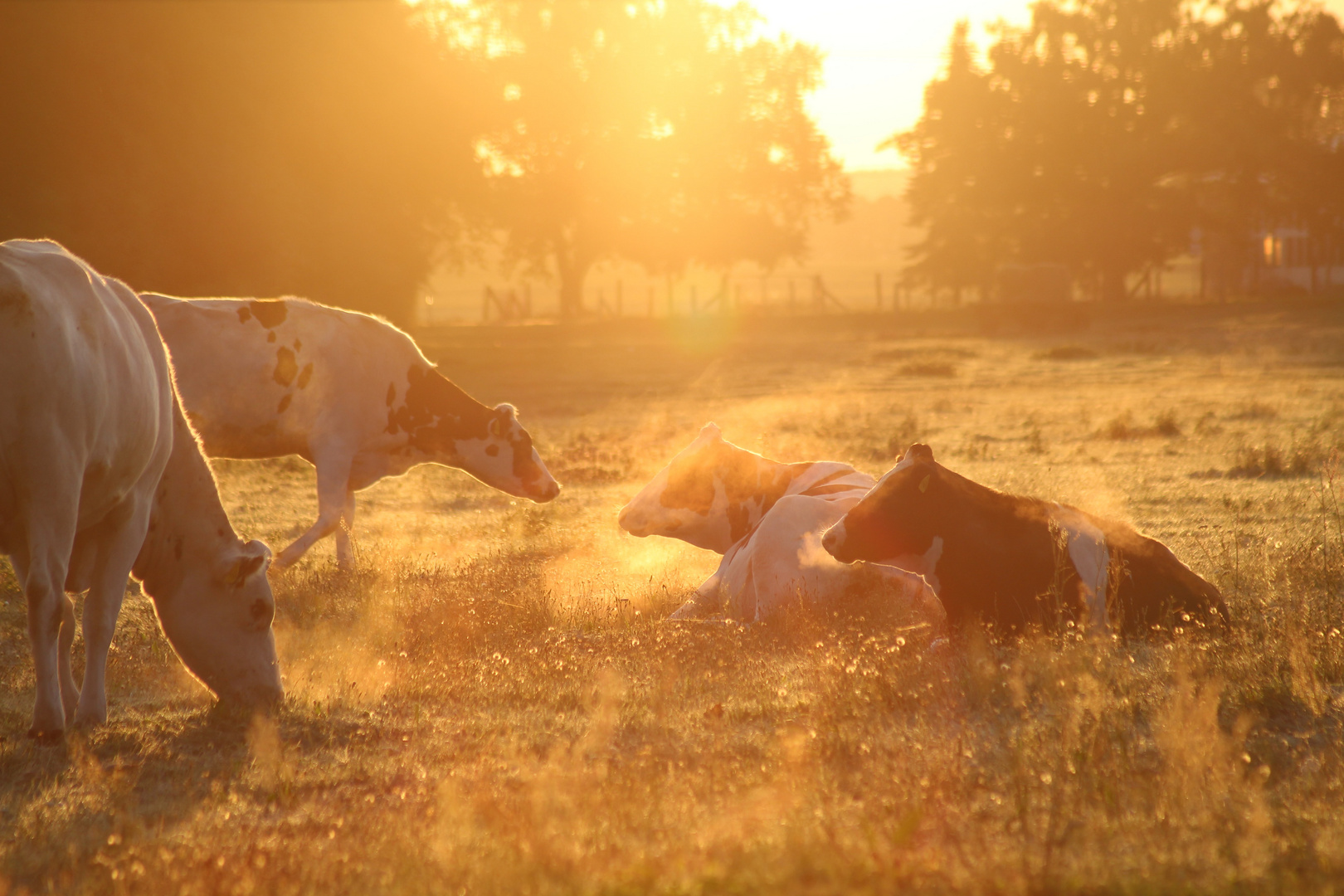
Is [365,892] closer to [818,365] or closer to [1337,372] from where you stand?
[1337,372]

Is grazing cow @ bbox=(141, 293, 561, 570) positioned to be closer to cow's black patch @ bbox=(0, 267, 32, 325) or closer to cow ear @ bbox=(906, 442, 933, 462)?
cow ear @ bbox=(906, 442, 933, 462)

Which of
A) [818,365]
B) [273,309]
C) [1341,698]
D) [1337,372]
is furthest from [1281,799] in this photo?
[818,365]

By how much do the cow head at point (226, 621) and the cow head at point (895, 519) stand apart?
2.66m

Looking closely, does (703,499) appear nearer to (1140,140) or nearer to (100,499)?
(100,499)

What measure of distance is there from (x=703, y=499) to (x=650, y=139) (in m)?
46.1

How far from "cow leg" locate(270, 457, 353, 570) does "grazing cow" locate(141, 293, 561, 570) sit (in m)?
0.01

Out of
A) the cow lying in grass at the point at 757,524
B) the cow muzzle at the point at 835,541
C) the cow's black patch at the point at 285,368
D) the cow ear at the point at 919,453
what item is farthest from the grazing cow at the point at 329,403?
the cow ear at the point at 919,453

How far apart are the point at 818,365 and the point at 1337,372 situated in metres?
11.3

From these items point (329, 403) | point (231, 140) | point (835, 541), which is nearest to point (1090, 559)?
point (835, 541)

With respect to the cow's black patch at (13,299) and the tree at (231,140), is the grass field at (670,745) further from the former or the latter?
the tree at (231,140)

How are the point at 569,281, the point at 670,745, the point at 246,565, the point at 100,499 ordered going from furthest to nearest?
the point at 569,281, the point at 246,565, the point at 100,499, the point at 670,745

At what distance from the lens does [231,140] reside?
24.2 meters

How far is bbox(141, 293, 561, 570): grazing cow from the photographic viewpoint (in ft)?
33.7

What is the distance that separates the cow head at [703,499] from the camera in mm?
8742
